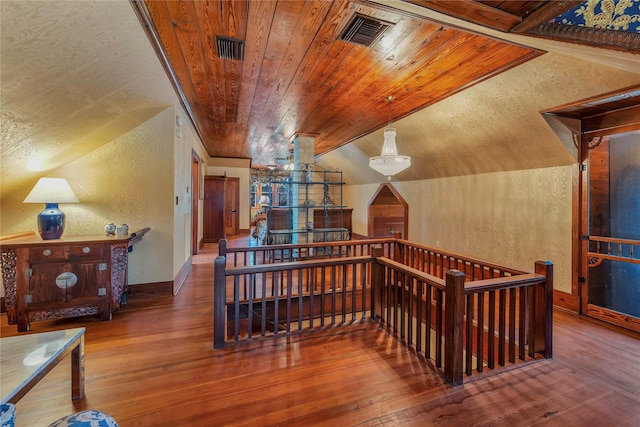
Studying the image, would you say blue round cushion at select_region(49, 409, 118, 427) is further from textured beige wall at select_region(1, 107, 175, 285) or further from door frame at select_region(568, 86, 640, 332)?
door frame at select_region(568, 86, 640, 332)

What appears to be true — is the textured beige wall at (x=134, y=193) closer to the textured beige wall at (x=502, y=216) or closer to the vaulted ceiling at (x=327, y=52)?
the vaulted ceiling at (x=327, y=52)

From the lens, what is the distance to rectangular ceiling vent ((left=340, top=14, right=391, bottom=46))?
209cm

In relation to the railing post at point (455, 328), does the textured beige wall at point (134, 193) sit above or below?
above

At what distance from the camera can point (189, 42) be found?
237 cm

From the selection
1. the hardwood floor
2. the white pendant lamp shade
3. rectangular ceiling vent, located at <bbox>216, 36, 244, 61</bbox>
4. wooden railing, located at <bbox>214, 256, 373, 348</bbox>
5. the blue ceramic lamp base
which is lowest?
the hardwood floor

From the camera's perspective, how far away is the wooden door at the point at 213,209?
24.7 feet

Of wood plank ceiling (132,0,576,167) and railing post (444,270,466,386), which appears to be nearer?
railing post (444,270,466,386)

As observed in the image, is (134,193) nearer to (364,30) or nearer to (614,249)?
(364,30)

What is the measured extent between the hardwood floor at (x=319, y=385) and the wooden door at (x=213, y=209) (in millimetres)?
5029

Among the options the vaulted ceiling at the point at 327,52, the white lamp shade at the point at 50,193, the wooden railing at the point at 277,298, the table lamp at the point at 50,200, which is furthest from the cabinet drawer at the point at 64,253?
the vaulted ceiling at the point at 327,52

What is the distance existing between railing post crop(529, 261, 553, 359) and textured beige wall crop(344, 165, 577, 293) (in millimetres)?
1757

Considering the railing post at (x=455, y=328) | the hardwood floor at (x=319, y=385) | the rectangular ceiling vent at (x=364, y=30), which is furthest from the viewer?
the rectangular ceiling vent at (x=364, y=30)

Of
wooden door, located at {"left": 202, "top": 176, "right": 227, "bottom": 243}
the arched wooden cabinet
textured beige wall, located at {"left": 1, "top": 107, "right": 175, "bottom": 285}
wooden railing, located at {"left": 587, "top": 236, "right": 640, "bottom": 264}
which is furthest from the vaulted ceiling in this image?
the arched wooden cabinet

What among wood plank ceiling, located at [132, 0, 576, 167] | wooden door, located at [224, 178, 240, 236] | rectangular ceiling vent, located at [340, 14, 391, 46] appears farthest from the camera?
wooden door, located at [224, 178, 240, 236]
